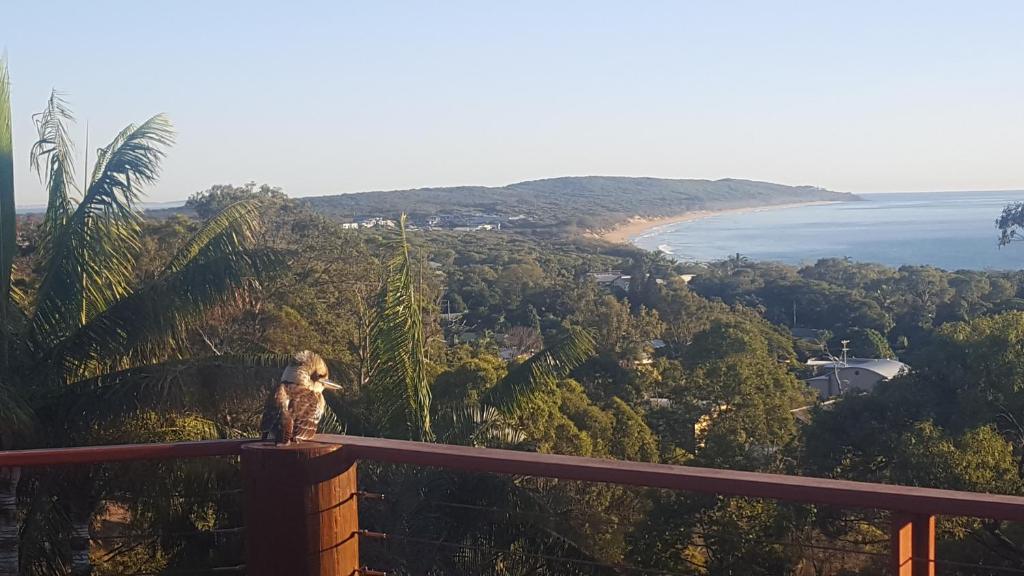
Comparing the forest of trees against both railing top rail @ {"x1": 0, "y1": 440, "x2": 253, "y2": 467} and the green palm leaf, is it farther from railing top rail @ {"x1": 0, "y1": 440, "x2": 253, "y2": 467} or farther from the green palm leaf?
railing top rail @ {"x1": 0, "y1": 440, "x2": 253, "y2": 467}

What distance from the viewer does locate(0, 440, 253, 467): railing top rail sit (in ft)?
7.06

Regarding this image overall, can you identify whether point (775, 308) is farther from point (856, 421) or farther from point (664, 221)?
point (664, 221)

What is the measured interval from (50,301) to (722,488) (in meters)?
6.13

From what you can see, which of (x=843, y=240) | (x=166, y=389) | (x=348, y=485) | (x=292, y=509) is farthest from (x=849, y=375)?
(x=843, y=240)

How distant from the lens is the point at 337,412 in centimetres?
739

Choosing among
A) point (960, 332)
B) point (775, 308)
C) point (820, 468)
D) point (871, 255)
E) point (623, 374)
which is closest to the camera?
point (820, 468)

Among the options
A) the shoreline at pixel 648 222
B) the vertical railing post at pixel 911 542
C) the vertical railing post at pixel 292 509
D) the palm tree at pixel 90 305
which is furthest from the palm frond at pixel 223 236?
the shoreline at pixel 648 222

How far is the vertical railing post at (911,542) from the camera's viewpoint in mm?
1677

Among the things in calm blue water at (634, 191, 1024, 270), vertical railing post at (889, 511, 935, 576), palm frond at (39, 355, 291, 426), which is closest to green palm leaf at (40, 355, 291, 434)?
palm frond at (39, 355, 291, 426)

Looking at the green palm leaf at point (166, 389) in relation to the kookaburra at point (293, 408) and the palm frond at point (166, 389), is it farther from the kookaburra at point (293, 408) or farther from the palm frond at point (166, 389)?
the kookaburra at point (293, 408)

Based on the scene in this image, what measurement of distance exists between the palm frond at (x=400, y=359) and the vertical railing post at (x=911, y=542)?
5.94 m

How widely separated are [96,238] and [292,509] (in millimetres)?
5221

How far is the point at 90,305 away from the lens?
6.94m

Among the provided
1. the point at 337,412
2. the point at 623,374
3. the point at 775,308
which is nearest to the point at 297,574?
the point at 337,412
